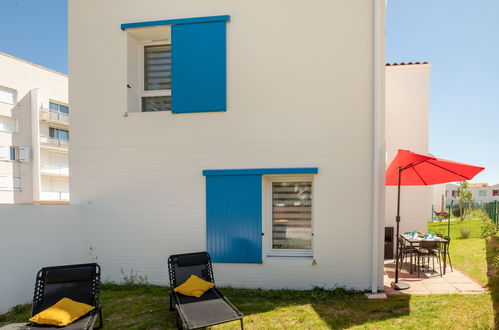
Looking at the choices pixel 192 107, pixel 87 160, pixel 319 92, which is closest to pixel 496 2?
pixel 319 92

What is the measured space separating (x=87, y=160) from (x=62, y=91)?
28.7m

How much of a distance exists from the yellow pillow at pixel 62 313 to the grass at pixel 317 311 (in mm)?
568

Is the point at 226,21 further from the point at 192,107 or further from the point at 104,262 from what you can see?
the point at 104,262

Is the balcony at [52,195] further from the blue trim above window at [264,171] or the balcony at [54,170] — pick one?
the blue trim above window at [264,171]

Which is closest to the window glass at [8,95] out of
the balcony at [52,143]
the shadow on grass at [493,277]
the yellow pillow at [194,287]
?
the balcony at [52,143]

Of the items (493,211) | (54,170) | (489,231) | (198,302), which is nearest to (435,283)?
(198,302)

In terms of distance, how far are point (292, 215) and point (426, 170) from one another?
2.97 meters

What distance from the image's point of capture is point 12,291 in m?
4.97

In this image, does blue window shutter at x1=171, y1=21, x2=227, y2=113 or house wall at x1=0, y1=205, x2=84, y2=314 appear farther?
blue window shutter at x1=171, y1=21, x2=227, y2=113

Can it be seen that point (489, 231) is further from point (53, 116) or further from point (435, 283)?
point (53, 116)

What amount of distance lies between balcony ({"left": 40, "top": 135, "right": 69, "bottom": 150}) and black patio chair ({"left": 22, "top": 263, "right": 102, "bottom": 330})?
93.8ft

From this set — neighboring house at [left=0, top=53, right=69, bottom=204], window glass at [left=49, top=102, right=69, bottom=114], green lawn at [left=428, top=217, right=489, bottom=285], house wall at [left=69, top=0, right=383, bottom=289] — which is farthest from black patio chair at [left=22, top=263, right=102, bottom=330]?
window glass at [left=49, top=102, right=69, bottom=114]

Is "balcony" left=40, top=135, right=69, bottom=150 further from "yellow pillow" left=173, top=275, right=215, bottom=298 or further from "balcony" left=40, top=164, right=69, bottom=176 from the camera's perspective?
"yellow pillow" left=173, top=275, right=215, bottom=298

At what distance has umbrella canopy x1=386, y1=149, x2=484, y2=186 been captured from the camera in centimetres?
558
